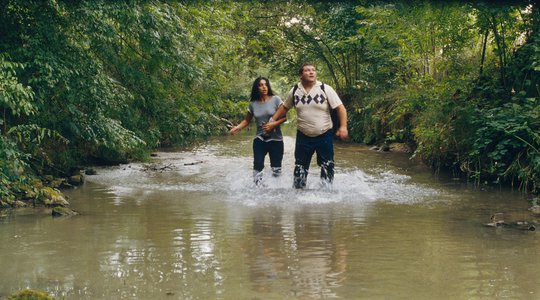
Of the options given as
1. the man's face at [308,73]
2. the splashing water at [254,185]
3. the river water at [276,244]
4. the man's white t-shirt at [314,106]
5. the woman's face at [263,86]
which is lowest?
the river water at [276,244]

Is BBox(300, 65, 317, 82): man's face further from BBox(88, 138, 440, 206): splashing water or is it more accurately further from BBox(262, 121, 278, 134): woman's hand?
BBox(88, 138, 440, 206): splashing water

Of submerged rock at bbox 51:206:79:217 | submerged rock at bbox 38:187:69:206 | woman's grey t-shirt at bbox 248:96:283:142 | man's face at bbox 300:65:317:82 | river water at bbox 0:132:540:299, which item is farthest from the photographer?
woman's grey t-shirt at bbox 248:96:283:142

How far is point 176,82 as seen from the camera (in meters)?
14.4

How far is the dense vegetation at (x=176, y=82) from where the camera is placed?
361 inches

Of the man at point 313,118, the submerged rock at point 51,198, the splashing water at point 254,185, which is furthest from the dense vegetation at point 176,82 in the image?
the man at point 313,118

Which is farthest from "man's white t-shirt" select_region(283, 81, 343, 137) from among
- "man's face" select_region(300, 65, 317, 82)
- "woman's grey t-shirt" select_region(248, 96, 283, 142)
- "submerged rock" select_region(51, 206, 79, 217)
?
"submerged rock" select_region(51, 206, 79, 217)

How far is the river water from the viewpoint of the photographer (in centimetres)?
472

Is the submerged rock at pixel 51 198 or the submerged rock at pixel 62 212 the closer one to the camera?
the submerged rock at pixel 62 212

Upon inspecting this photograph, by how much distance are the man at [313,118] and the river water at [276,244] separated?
18.7 inches

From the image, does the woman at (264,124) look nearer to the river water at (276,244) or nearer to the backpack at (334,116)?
the river water at (276,244)

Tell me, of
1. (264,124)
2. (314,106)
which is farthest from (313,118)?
(264,124)

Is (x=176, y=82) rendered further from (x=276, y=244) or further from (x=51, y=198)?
(x=276, y=244)

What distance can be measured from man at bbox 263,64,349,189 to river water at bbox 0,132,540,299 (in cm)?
47

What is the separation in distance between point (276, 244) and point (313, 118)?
3703 mm
